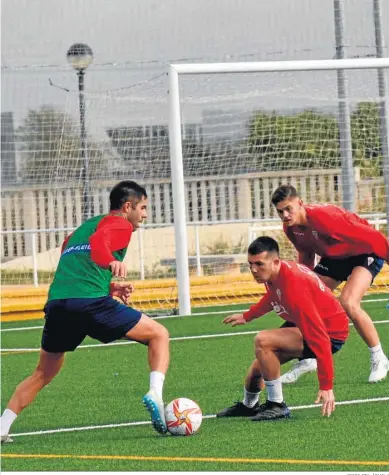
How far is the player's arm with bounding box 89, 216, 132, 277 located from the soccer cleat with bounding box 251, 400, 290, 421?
1.48 meters

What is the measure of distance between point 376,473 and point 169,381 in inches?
189

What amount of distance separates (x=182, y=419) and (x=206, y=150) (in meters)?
12.2

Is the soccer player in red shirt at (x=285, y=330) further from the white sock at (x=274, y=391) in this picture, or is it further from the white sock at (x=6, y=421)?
the white sock at (x=6, y=421)

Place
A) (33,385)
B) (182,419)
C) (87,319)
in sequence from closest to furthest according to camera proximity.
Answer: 1. (182,419)
2. (87,319)
3. (33,385)

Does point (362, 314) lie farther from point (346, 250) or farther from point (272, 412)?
point (272, 412)

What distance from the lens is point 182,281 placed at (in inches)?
670

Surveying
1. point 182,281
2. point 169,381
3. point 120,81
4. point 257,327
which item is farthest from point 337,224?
point 120,81

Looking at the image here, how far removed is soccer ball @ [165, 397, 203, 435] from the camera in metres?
8.23

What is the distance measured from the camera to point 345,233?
10508mm

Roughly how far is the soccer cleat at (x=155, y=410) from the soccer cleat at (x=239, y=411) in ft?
3.11

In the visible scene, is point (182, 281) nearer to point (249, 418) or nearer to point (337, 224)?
point (337, 224)

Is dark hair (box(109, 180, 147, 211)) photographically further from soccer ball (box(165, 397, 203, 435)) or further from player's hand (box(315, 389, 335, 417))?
player's hand (box(315, 389, 335, 417))

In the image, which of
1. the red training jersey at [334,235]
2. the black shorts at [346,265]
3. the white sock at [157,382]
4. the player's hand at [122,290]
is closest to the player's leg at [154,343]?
the white sock at [157,382]

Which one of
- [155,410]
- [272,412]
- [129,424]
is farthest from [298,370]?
[155,410]
